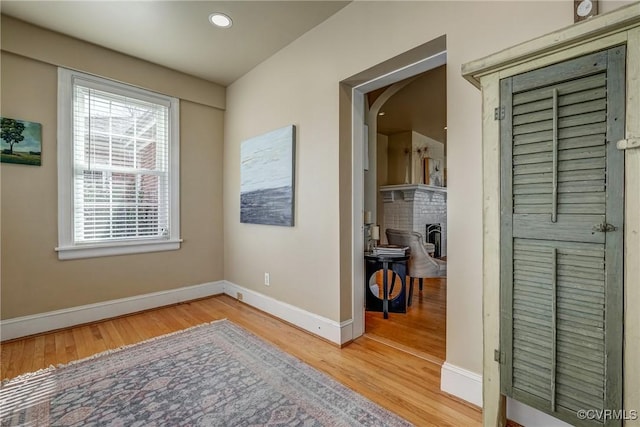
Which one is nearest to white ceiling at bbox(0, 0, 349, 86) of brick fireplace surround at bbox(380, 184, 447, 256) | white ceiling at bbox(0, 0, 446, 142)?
white ceiling at bbox(0, 0, 446, 142)

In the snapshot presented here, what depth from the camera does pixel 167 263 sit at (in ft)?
11.2

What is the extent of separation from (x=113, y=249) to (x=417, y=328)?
305cm

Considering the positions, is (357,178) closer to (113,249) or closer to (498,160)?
(498,160)

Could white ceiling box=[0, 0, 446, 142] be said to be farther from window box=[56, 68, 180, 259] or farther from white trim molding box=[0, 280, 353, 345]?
white trim molding box=[0, 280, 353, 345]

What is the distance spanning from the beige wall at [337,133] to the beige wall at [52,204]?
0.48 m

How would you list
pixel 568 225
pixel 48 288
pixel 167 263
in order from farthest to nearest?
1. pixel 167 263
2. pixel 48 288
3. pixel 568 225

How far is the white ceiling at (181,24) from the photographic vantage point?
90.7 inches

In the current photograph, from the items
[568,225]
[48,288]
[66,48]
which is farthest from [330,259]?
[66,48]

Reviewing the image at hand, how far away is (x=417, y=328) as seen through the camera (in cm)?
275

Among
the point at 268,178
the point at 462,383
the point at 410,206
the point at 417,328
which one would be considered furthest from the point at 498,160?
the point at 410,206

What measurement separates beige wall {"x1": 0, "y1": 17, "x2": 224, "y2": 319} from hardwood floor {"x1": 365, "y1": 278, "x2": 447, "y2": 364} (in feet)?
7.28

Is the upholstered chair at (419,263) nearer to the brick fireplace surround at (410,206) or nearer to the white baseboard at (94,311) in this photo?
the white baseboard at (94,311)

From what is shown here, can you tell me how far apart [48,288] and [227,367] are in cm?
193

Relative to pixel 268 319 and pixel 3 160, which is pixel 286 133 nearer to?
pixel 268 319
